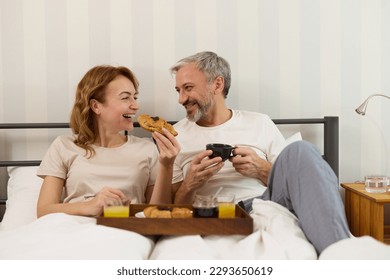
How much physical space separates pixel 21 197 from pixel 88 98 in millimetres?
480

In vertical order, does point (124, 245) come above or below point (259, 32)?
below

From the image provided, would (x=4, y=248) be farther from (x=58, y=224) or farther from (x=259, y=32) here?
(x=259, y=32)

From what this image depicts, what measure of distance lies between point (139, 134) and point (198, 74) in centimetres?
43

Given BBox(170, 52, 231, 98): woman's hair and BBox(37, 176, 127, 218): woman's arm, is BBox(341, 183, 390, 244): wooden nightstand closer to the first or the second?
BBox(170, 52, 231, 98): woman's hair

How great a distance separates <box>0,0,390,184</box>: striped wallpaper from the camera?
209 centimetres

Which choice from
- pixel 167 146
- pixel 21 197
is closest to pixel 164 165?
pixel 167 146

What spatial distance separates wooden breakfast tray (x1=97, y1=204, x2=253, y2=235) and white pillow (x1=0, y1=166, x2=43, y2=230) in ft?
1.80

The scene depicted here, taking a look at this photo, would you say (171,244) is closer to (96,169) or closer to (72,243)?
(72,243)

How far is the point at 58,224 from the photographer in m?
1.36

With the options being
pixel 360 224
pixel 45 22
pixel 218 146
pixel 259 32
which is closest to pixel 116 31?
pixel 45 22

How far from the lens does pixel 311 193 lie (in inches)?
53.1

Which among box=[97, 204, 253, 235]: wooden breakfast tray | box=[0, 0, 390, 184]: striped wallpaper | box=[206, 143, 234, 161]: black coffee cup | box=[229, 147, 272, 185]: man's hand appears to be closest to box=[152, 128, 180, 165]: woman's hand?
box=[206, 143, 234, 161]: black coffee cup

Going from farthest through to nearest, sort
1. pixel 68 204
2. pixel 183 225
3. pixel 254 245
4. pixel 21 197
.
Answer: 1. pixel 21 197
2. pixel 68 204
3. pixel 183 225
4. pixel 254 245

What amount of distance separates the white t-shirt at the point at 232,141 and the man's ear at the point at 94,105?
338mm
